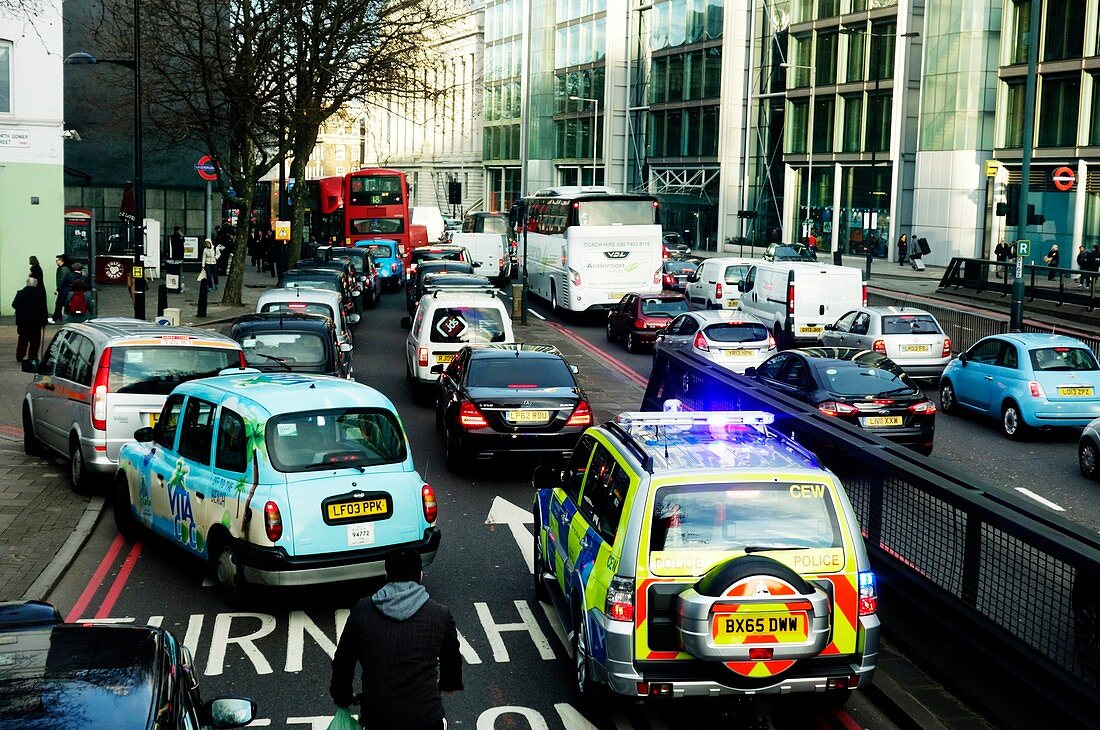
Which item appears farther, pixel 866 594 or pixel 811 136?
pixel 811 136

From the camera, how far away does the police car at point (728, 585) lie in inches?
270

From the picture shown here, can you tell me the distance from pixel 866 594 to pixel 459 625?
12.3 ft

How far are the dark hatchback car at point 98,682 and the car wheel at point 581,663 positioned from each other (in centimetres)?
274

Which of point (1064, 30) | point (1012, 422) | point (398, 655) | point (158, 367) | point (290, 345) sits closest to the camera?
point (398, 655)

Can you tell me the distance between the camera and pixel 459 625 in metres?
9.87

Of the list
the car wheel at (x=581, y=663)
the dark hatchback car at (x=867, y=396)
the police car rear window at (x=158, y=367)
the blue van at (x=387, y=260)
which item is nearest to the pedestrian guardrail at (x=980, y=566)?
the car wheel at (x=581, y=663)

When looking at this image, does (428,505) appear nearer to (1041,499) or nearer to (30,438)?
(1041,499)

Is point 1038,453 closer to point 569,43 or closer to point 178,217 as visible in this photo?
point 178,217

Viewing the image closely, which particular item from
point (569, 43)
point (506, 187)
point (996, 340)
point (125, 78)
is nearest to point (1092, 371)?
point (996, 340)

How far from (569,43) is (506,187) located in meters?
16.5

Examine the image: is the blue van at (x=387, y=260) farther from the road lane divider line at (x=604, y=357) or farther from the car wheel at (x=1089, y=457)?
the car wheel at (x=1089, y=457)

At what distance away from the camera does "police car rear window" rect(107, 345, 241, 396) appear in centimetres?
1380

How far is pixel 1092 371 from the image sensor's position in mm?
19062

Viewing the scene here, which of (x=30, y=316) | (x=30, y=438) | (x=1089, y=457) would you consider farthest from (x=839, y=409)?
(x=30, y=316)
